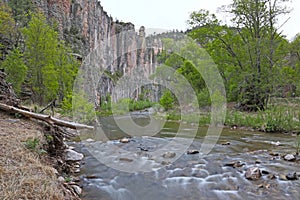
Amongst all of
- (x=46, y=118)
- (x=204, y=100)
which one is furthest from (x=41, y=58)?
(x=46, y=118)

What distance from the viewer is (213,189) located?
4.98m

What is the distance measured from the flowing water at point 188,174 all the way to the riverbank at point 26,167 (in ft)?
3.18

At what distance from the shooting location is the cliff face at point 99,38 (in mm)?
48666

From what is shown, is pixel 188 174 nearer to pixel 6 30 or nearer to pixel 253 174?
pixel 253 174

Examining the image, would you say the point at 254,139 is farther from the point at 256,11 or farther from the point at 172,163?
the point at 256,11

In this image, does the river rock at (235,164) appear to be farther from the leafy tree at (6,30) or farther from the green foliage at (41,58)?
the leafy tree at (6,30)

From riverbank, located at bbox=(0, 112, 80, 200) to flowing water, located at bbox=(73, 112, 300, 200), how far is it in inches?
38.2

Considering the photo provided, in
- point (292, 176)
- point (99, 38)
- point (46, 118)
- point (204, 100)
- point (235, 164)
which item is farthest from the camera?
point (99, 38)

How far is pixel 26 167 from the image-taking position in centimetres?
341

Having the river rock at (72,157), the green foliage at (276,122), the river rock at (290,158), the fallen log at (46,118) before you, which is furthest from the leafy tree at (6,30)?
the river rock at (290,158)

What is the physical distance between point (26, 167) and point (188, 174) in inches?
150

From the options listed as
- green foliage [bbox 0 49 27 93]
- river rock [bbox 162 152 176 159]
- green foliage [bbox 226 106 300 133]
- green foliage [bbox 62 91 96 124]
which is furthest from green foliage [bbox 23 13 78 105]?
green foliage [bbox 226 106 300 133]

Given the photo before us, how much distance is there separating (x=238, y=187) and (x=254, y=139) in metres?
6.12

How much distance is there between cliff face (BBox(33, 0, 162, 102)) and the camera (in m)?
48.7
